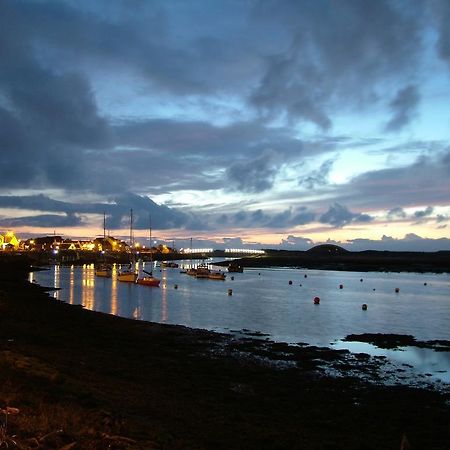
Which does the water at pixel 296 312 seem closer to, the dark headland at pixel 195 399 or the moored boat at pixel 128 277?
the dark headland at pixel 195 399

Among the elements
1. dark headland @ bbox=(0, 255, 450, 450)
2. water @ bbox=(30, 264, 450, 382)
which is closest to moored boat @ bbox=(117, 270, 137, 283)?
water @ bbox=(30, 264, 450, 382)

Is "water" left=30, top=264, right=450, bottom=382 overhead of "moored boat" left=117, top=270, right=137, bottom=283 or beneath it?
beneath

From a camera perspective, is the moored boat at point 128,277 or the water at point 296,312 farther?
the moored boat at point 128,277

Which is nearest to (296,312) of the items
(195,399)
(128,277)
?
(195,399)

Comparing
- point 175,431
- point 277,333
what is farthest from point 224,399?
point 277,333

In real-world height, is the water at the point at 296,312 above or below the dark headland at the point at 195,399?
below

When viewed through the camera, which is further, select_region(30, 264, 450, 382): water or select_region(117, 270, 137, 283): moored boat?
select_region(117, 270, 137, 283): moored boat

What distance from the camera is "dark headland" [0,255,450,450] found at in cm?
1070

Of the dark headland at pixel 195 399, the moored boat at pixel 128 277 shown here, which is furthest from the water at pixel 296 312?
the moored boat at pixel 128 277

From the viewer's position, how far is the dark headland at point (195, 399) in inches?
421

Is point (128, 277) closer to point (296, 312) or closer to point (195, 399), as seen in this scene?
point (296, 312)

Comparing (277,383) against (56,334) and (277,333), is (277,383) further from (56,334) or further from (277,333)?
(277,333)

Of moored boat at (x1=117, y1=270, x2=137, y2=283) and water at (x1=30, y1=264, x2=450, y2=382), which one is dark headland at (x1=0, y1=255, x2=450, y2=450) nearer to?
water at (x1=30, y1=264, x2=450, y2=382)

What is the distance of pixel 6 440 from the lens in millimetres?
8461
